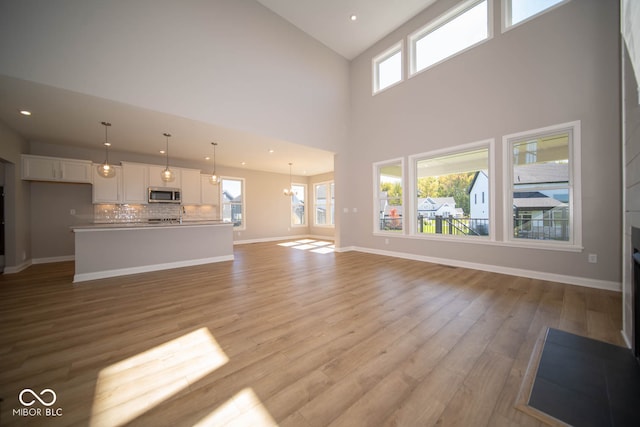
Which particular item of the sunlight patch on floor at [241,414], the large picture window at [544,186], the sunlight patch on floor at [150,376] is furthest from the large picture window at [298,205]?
the sunlight patch on floor at [241,414]

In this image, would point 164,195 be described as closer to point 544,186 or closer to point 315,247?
point 315,247

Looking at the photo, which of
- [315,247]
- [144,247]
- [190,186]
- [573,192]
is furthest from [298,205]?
[573,192]

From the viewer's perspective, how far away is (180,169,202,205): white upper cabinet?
22.3ft

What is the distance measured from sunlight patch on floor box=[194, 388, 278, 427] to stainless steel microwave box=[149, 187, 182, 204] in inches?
258

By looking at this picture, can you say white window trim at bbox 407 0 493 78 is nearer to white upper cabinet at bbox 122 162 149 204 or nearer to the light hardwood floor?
the light hardwood floor

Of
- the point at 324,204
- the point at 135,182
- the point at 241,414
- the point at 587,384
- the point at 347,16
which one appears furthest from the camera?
the point at 324,204

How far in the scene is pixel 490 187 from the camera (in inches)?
163

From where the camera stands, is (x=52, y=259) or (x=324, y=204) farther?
(x=324, y=204)

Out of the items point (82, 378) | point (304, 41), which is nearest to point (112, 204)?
point (82, 378)

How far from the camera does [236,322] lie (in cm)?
230

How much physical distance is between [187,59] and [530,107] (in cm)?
590

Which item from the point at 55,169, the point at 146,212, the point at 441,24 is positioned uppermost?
the point at 441,24

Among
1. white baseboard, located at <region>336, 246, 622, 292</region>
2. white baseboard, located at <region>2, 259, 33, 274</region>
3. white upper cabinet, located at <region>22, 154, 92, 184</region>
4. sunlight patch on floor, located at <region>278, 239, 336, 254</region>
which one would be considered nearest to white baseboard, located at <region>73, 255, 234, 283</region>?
white baseboard, located at <region>2, 259, 33, 274</region>

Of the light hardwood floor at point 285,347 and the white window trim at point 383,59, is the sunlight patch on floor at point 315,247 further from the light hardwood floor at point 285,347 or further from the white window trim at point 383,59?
the white window trim at point 383,59
